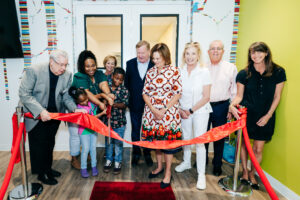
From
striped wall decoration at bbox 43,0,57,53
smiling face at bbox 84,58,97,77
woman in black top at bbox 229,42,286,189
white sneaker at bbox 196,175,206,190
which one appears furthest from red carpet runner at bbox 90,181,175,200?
striped wall decoration at bbox 43,0,57,53

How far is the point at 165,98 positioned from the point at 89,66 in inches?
39.3

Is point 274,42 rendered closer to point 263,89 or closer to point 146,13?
point 263,89

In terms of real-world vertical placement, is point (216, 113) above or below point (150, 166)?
above

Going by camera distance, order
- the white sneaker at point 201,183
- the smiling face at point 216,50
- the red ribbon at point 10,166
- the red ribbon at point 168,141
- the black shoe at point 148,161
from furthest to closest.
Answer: the black shoe at point 148,161 < the smiling face at point 216,50 < the white sneaker at point 201,183 < the red ribbon at point 168,141 < the red ribbon at point 10,166

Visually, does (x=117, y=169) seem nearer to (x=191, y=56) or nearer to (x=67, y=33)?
(x=191, y=56)

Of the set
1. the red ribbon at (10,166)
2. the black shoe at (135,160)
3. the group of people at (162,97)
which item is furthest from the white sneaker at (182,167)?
the red ribbon at (10,166)

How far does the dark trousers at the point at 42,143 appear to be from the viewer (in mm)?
2254

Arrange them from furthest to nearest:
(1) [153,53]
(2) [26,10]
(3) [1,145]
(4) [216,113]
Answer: (3) [1,145] → (2) [26,10] → (4) [216,113] → (1) [153,53]

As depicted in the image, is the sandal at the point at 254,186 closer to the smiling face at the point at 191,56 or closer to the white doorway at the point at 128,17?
the smiling face at the point at 191,56

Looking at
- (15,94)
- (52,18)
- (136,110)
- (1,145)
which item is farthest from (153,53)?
(1,145)

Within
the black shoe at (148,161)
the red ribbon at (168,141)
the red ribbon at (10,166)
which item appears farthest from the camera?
the black shoe at (148,161)

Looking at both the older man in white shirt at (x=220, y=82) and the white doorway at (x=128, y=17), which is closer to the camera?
the older man in white shirt at (x=220, y=82)

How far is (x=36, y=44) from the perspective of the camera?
10.4ft

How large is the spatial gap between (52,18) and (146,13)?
155cm
